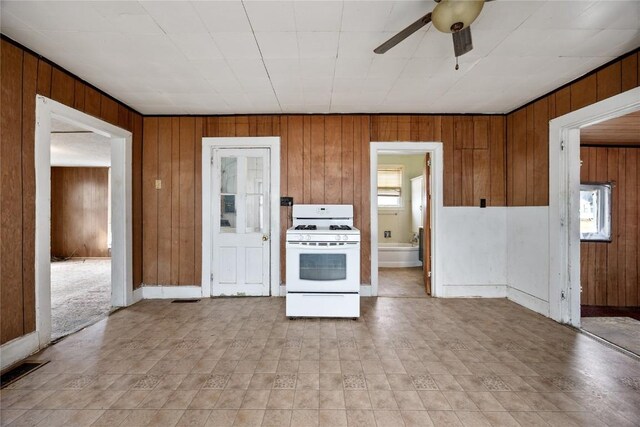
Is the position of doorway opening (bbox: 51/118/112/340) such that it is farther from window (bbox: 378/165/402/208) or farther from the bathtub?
window (bbox: 378/165/402/208)

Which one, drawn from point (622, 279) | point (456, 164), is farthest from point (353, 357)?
point (622, 279)

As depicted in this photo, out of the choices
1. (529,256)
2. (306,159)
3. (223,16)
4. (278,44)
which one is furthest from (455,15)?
(529,256)

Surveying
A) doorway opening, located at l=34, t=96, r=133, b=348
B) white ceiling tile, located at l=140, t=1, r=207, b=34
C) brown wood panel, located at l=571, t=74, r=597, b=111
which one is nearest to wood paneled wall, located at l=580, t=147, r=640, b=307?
brown wood panel, located at l=571, t=74, r=597, b=111

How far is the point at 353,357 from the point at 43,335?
266 centimetres

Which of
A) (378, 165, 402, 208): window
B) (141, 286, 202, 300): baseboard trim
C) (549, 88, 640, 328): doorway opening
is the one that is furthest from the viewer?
(378, 165, 402, 208): window

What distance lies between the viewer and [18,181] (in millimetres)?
2336

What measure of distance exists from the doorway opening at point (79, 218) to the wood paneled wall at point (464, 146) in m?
3.33

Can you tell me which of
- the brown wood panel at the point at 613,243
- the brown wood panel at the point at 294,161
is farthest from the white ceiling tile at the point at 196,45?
the brown wood panel at the point at 613,243

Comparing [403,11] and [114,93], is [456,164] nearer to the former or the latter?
[403,11]

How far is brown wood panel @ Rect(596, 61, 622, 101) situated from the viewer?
8.31ft

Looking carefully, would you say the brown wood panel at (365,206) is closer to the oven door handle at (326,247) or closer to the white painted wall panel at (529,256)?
the oven door handle at (326,247)

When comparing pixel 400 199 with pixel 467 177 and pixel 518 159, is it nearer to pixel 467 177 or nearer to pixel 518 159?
pixel 467 177

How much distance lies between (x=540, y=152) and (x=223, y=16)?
3.58 meters

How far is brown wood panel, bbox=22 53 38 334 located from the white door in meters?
1.82
